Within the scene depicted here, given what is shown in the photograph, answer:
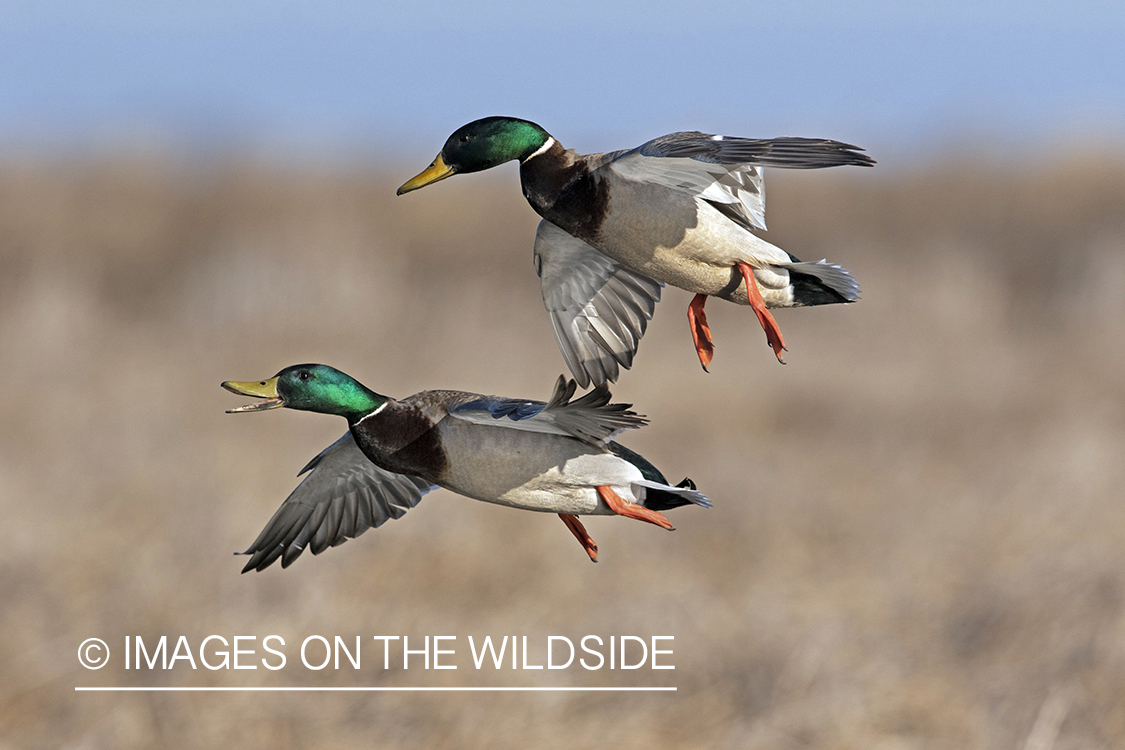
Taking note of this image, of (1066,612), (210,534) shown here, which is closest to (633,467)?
(210,534)

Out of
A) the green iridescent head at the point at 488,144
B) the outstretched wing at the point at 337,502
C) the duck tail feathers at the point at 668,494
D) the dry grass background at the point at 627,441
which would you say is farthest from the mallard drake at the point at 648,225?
the dry grass background at the point at 627,441

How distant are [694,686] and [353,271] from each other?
557 centimetres

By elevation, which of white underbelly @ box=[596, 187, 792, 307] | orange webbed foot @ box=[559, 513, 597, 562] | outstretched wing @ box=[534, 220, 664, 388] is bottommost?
orange webbed foot @ box=[559, 513, 597, 562]

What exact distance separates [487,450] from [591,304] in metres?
0.21

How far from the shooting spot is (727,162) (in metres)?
1.18

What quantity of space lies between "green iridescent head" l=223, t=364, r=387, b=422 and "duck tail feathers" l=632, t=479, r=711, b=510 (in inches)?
12.3

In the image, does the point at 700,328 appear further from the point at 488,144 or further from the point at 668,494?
the point at 488,144

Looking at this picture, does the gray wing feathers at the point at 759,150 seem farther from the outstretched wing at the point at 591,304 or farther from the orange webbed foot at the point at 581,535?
the orange webbed foot at the point at 581,535

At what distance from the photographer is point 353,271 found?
12.7 m

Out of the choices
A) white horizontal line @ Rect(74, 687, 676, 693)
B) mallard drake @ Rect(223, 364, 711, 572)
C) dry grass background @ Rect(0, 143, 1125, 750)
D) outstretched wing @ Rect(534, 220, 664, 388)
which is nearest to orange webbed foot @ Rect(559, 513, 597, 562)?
mallard drake @ Rect(223, 364, 711, 572)

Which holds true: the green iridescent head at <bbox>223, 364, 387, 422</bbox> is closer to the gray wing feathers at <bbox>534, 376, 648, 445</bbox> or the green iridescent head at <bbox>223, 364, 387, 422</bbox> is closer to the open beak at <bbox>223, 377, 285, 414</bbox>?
the open beak at <bbox>223, 377, 285, 414</bbox>

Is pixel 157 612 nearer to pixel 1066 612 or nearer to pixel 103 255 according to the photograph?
pixel 103 255

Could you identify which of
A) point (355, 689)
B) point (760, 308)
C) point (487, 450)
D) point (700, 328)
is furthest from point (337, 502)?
point (355, 689)

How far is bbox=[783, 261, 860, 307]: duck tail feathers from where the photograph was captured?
4.12 ft
